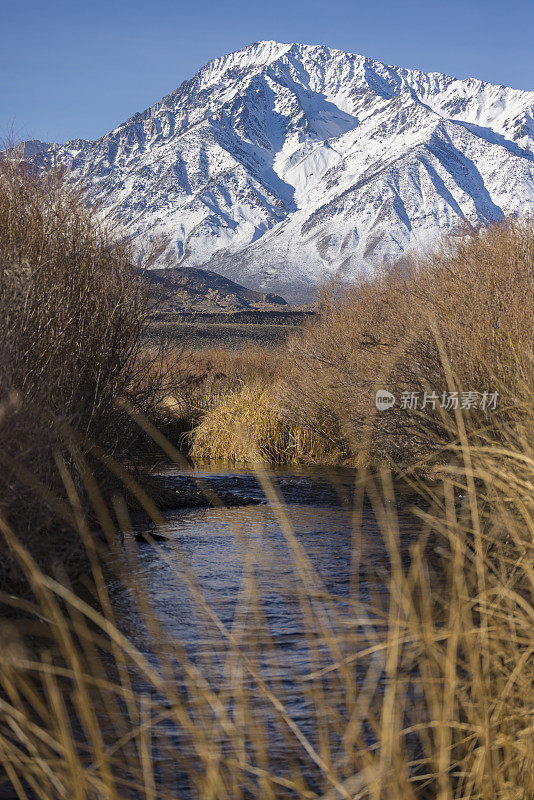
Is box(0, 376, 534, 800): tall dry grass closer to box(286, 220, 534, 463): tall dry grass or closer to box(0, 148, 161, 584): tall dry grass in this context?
box(0, 148, 161, 584): tall dry grass

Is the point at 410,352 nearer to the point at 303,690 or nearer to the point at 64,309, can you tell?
the point at 64,309

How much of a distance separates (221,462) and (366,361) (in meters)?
3.84

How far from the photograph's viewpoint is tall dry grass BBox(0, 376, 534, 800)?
245cm

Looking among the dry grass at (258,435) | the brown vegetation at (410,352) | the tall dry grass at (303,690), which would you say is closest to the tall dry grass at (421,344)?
the brown vegetation at (410,352)

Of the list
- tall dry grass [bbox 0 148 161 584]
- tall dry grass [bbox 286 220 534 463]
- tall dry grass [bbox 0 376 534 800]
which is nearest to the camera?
tall dry grass [bbox 0 376 534 800]

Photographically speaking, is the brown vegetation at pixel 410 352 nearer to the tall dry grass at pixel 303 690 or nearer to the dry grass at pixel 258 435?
the dry grass at pixel 258 435

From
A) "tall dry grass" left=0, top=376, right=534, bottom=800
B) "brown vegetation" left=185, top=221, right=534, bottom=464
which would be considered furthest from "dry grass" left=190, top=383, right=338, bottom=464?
"tall dry grass" left=0, top=376, right=534, bottom=800

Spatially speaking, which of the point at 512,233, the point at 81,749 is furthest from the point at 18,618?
the point at 512,233

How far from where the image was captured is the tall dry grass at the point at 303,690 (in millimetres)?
2445

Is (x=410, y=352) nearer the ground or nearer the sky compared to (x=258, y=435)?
nearer the sky

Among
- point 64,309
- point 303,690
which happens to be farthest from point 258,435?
point 303,690

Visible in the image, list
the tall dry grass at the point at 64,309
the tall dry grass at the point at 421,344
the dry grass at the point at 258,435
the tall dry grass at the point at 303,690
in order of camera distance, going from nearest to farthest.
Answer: the tall dry grass at the point at 303,690 < the tall dry grass at the point at 64,309 < the tall dry grass at the point at 421,344 < the dry grass at the point at 258,435

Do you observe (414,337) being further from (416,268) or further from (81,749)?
(81,749)

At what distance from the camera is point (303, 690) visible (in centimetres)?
451
